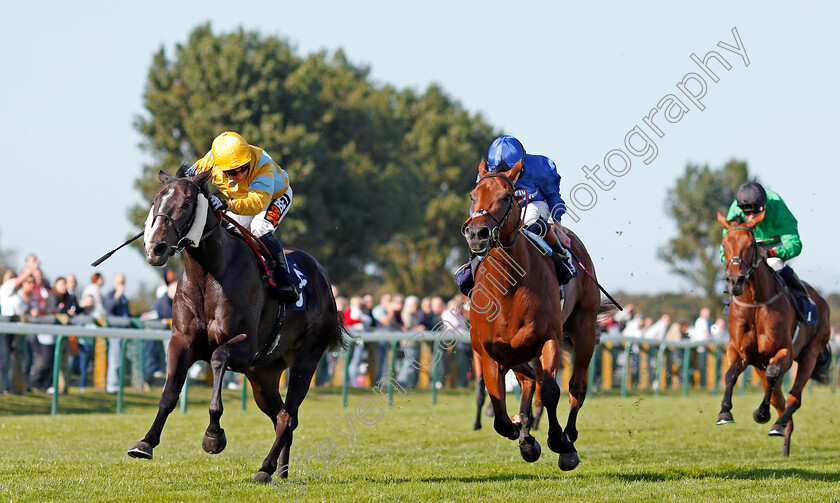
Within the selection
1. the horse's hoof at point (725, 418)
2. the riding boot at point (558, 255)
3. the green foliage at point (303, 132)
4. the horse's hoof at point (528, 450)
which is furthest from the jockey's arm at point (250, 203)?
the green foliage at point (303, 132)

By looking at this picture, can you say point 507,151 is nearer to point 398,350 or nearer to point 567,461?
point 567,461

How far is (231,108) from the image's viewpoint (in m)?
29.5

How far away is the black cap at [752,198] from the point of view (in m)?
8.82

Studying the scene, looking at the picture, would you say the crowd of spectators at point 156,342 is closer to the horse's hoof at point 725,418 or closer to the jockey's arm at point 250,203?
the horse's hoof at point 725,418

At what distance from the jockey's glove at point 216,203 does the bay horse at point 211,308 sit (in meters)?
0.06

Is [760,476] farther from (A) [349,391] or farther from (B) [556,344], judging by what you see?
(A) [349,391]

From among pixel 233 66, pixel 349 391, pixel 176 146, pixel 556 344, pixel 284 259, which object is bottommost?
pixel 349 391

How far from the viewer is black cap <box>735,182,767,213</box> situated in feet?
28.9

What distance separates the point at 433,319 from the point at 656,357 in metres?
5.24

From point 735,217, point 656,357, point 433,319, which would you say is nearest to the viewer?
point 735,217

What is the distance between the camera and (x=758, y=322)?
28.2ft

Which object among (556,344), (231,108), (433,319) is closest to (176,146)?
(231,108)

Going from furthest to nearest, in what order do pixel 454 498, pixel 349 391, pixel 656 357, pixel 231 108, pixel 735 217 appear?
pixel 231 108 → pixel 656 357 → pixel 349 391 → pixel 735 217 → pixel 454 498

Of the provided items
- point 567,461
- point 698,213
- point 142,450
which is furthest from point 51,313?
point 698,213
